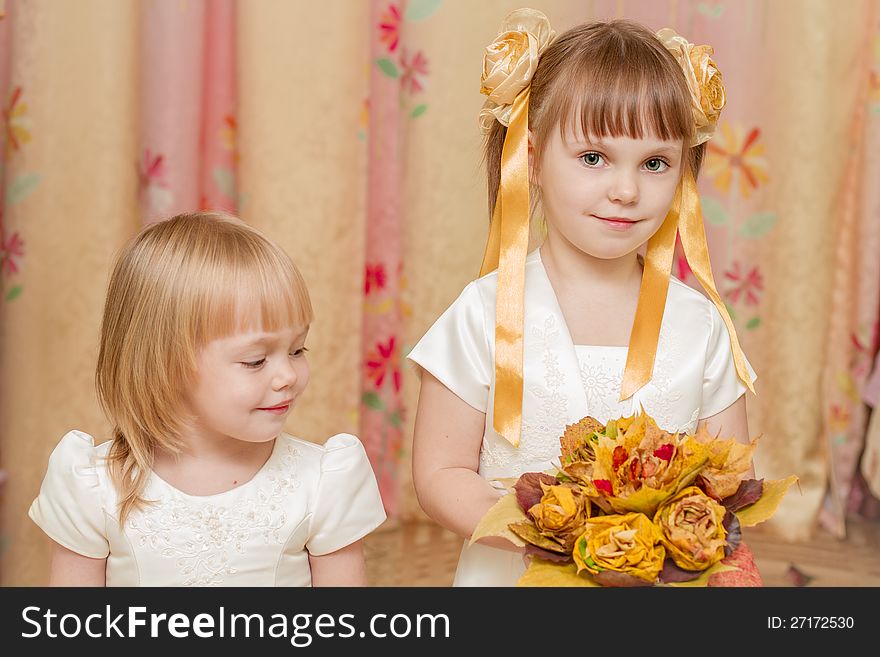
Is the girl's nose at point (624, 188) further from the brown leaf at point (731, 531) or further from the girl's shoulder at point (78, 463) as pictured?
the girl's shoulder at point (78, 463)

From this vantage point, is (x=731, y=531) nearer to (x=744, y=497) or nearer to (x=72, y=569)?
(x=744, y=497)

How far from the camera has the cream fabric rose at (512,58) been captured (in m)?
1.50

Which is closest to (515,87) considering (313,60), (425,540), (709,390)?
(709,390)

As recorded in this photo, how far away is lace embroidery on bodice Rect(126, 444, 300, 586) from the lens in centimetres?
132

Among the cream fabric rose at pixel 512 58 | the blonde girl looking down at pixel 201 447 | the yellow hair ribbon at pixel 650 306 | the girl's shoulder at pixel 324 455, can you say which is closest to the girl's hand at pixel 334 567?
the blonde girl looking down at pixel 201 447

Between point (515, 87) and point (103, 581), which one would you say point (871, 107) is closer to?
point (515, 87)

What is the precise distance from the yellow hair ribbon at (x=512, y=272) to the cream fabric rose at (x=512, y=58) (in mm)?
21

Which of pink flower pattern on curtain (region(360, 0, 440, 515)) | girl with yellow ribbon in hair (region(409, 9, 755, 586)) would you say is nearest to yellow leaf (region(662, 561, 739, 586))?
girl with yellow ribbon in hair (region(409, 9, 755, 586))

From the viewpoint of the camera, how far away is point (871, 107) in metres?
2.73

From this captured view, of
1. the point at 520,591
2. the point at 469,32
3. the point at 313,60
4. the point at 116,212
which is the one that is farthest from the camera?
the point at 469,32

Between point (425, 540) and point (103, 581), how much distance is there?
145 cm

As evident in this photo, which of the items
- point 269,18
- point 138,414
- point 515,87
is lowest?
point 138,414

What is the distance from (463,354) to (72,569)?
602 millimetres

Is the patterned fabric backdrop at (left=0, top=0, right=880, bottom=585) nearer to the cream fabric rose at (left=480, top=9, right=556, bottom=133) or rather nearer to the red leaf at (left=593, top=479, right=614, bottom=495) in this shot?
the cream fabric rose at (left=480, top=9, right=556, bottom=133)
